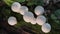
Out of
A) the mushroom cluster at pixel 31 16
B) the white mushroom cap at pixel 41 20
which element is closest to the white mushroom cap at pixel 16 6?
the mushroom cluster at pixel 31 16

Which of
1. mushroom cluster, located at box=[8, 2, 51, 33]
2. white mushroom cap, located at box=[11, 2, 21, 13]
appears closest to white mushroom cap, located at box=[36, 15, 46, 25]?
mushroom cluster, located at box=[8, 2, 51, 33]

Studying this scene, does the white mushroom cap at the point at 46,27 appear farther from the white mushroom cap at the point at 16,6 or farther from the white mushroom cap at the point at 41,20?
the white mushroom cap at the point at 16,6

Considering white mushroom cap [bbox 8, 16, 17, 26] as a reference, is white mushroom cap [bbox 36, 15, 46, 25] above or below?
above

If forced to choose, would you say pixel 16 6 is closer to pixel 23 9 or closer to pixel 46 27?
pixel 23 9

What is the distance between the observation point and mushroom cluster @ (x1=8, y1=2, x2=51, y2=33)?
812mm

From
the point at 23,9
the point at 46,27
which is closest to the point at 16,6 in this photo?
the point at 23,9

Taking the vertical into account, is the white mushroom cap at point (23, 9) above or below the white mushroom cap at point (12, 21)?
above

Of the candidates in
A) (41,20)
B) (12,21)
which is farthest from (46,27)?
(12,21)

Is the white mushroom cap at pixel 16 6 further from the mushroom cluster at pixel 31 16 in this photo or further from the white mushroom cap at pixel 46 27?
the white mushroom cap at pixel 46 27

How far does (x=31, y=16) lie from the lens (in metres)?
0.82

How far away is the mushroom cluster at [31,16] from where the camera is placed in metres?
0.81

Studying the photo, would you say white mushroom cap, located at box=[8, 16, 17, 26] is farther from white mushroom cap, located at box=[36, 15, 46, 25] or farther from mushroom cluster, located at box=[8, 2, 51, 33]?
white mushroom cap, located at box=[36, 15, 46, 25]

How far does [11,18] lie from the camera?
33.7 inches

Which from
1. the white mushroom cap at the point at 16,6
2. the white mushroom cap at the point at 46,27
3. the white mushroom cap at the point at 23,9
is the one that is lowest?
the white mushroom cap at the point at 46,27
